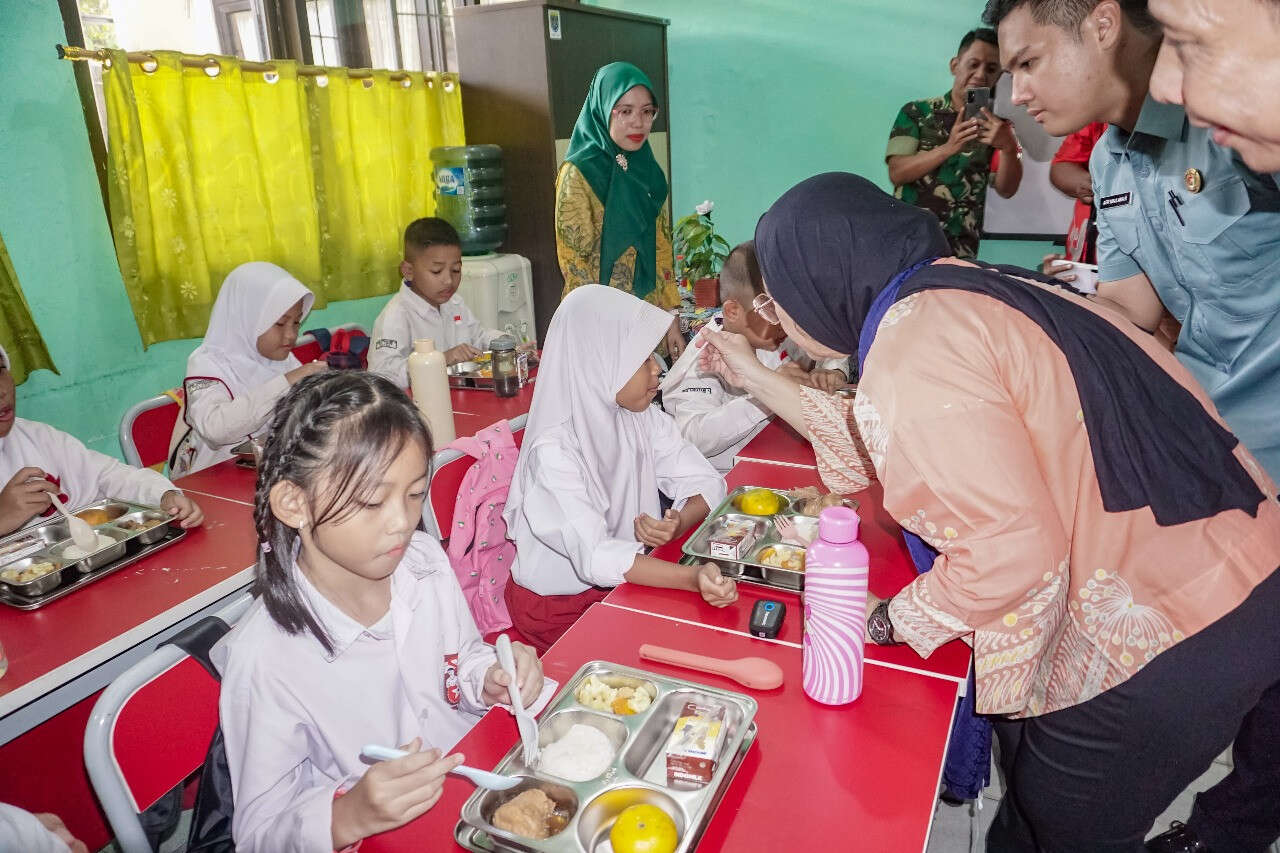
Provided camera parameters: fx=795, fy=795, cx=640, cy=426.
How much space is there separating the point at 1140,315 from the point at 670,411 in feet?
4.56

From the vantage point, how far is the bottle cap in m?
1.15

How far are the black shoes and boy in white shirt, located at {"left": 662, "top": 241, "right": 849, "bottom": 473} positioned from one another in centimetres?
139

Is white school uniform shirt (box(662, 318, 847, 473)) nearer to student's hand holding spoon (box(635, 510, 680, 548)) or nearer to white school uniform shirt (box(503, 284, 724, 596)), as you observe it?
white school uniform shirt (box(503, 284, 724, 596))

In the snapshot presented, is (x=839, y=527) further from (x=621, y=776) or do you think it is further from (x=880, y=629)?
(x=621, y=776)

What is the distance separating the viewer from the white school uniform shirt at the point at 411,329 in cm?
335

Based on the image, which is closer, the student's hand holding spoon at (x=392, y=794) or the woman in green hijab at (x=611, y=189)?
the student's hand holding spoon at (x=392, y=794)

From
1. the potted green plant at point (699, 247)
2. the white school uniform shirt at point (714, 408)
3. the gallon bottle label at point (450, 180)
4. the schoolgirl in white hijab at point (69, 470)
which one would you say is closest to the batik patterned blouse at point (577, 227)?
the white school uniform shirt at point (714, 408)

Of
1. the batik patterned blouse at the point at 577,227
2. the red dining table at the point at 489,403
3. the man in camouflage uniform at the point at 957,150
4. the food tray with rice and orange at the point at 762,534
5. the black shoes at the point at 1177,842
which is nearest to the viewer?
the food tray with rice and orange at the point at 762,534

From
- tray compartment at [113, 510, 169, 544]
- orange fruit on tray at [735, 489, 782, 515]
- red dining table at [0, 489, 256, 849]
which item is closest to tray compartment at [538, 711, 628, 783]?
orange fruit on tray at [735, 489, 782, 515]

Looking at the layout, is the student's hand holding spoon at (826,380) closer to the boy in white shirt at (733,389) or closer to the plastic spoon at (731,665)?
the boy in white shirt at (733,389)

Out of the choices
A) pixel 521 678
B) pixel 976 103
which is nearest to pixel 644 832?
pixel 521 678

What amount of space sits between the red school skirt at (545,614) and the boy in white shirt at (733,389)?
2.46 feet

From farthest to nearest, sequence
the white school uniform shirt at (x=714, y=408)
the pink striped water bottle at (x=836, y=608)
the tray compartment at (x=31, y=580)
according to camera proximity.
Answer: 1. the white school uniform shirt at (x=714, y=408)
2. the tray compartment at (x=31, y=580)
3. the pink striped water bottle at (x=836, y=608)

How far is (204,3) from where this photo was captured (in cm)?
382
